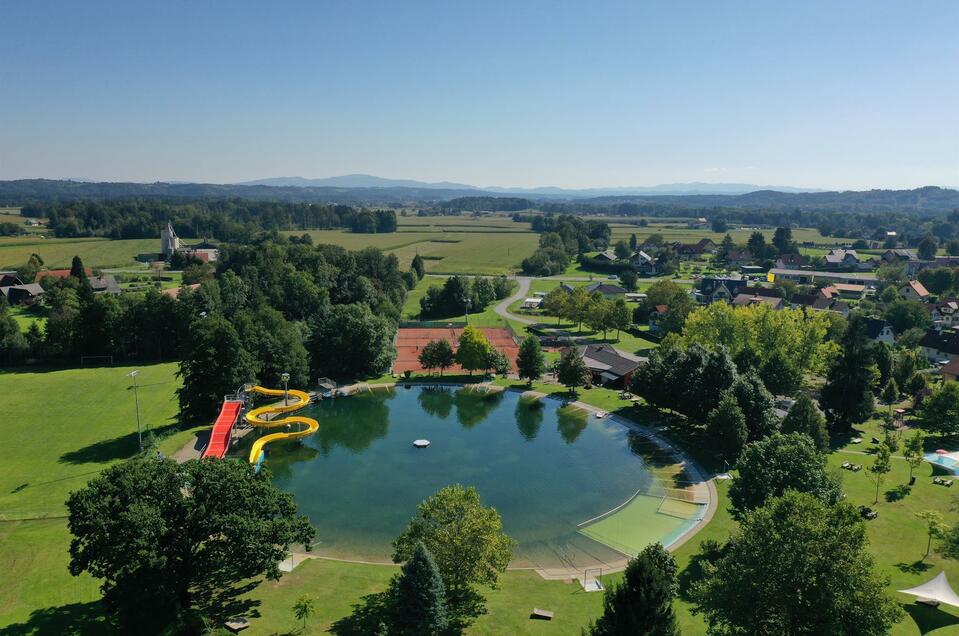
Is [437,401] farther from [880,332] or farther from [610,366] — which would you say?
[880,332]

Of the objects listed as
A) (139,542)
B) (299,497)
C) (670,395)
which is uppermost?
(139,542)

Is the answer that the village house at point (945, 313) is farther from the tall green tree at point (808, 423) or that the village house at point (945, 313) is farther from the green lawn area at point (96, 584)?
the tall green tree at point (808, 423)

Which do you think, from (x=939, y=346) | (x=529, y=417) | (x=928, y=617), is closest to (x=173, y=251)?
Answer: (x=529, y=417)

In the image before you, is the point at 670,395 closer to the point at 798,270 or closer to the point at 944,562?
the point at 944,562

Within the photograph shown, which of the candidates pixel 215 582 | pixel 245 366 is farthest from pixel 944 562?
pixel 245 366

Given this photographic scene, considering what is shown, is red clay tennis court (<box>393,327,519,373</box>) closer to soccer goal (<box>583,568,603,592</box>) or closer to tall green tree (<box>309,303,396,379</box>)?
tall green tree (<box>309,303,396,379</box>)
